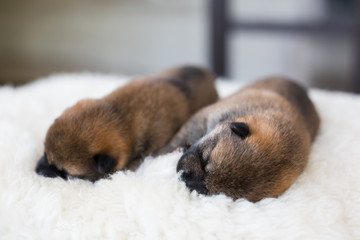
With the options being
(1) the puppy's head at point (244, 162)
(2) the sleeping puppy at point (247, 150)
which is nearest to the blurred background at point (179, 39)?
(2) the sleeping puppy at point (247, 150)

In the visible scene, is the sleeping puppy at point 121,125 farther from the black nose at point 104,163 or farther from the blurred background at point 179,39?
the blurred background at point 179,39

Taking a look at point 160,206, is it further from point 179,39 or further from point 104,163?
point 179,39

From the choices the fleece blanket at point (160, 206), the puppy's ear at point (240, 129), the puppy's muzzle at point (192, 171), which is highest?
the puppy's ear at point (240, 129)

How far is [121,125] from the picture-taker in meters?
1.81

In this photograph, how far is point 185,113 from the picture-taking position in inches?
83.8

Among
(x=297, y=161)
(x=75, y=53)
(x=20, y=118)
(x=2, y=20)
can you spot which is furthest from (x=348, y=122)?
(x=2, y=20)

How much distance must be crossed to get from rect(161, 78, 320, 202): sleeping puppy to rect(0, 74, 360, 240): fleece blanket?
1.8 inches

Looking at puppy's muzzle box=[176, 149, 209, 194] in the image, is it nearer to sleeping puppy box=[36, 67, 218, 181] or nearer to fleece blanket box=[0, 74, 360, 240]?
fleece blanket box=[0, 74, 360, 240]

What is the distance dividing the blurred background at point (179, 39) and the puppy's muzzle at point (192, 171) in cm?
276

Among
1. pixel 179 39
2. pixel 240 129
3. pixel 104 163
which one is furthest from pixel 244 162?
pixel 179 39

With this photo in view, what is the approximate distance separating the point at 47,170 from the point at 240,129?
2.52 ft

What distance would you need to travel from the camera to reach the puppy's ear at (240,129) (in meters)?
1.55

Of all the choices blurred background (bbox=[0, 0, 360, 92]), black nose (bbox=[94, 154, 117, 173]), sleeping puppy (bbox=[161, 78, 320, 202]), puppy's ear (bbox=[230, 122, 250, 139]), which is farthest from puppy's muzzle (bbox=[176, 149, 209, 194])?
blurred background (bbox=[0, 0, 360, 92])

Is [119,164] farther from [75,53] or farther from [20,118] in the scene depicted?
[75,53]
